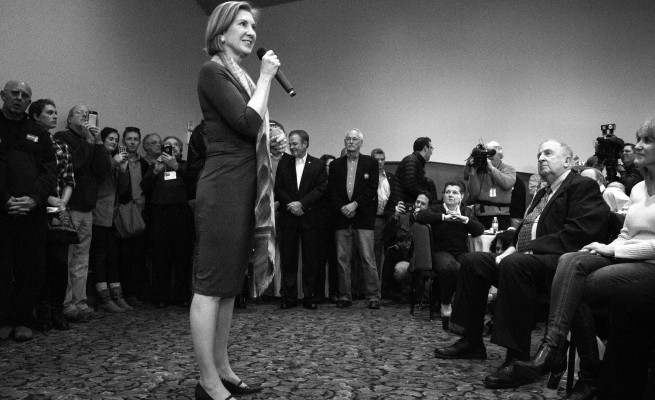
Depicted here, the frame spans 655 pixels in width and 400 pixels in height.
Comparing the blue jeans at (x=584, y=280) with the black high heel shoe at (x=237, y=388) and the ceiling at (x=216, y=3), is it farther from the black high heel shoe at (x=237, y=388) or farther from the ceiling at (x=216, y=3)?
the ceiling at (x=216, y=3)

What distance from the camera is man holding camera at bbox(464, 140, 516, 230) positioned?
5.35 m

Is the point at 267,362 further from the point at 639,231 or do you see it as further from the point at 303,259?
the point at 303,259

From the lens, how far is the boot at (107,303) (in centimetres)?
470

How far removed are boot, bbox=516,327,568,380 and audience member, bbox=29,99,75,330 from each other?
2.77 meters

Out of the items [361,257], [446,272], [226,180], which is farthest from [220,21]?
[361,257]

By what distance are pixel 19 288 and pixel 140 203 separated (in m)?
1.69

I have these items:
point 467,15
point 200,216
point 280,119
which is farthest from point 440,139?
point 200,216

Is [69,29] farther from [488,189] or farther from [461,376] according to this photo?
[461,376]

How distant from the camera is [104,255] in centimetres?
478

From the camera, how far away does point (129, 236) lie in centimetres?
492

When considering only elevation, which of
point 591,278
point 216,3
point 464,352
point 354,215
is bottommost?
point 464,352

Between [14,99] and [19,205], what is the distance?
25.2 inches

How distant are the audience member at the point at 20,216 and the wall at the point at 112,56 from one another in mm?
1005

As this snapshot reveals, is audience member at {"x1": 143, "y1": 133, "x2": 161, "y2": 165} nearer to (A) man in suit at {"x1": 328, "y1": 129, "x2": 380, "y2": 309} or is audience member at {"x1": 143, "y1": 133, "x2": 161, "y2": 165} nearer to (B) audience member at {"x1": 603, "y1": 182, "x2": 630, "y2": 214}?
(A) man in suit at {"x1": 328, "y1": 129, "x2": 380, "y2": 309}
